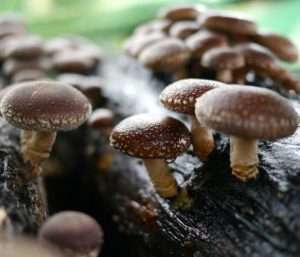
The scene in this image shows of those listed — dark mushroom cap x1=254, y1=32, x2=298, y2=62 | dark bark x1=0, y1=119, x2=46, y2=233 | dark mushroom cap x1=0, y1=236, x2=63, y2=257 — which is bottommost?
dark bark x1=0, y1=119, x2=46, y2=233

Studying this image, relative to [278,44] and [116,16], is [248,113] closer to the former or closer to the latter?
[278,44]

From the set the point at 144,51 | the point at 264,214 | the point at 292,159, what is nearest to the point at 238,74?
the point at 144,51

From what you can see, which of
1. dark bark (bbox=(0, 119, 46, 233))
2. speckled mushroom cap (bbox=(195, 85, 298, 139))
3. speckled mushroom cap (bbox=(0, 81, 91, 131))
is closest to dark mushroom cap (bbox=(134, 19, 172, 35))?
dark bark (bbox=(0, 119, 46, 233))

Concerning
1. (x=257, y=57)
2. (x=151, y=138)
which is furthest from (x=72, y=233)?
(x=257, y=57)

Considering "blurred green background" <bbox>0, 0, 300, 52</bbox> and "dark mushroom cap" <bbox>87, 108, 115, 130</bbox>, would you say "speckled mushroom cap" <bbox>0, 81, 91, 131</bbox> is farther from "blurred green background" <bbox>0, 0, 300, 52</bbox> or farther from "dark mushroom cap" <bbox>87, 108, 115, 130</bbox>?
"blurred green background" <bbox>0, 0, 300, 52</bbox>

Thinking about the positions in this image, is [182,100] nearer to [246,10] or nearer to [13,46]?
[13,46]

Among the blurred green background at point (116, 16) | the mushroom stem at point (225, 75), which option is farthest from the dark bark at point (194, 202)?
the blurred green background at point (116, 16)
